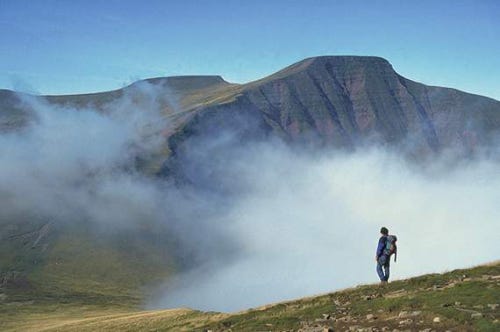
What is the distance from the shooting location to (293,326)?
37750mm

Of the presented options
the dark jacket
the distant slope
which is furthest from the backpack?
the distant slope

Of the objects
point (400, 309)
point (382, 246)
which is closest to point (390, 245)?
point (382, 246)

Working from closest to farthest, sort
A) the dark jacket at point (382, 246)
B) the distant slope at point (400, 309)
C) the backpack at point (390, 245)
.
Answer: the distant slope at point (400, 309), the backpack at point (390, 245), the dark jacket at point (382, 246)

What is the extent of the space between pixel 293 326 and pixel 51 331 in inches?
2753

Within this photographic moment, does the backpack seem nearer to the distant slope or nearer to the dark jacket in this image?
the dark jacket

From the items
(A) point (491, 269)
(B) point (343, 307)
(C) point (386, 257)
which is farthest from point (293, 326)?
(A) point (491, 269)

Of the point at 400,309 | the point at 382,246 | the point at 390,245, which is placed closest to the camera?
the point at 400,309

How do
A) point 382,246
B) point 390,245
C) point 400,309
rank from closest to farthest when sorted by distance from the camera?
1. point 400,309
2. point 390,245
3. point 382,246

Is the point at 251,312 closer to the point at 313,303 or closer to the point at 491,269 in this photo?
the point at 313,303

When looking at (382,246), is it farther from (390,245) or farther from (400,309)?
(400,309)

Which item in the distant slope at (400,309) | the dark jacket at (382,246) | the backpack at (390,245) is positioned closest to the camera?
the distant slope at (400,309)

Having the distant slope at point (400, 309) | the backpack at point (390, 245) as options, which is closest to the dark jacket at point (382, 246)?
the backpack at point (390, 245)

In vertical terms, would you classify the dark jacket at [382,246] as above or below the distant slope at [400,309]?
above

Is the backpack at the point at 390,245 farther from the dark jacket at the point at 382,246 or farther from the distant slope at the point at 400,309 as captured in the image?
the distant slope at the point at 400,309
